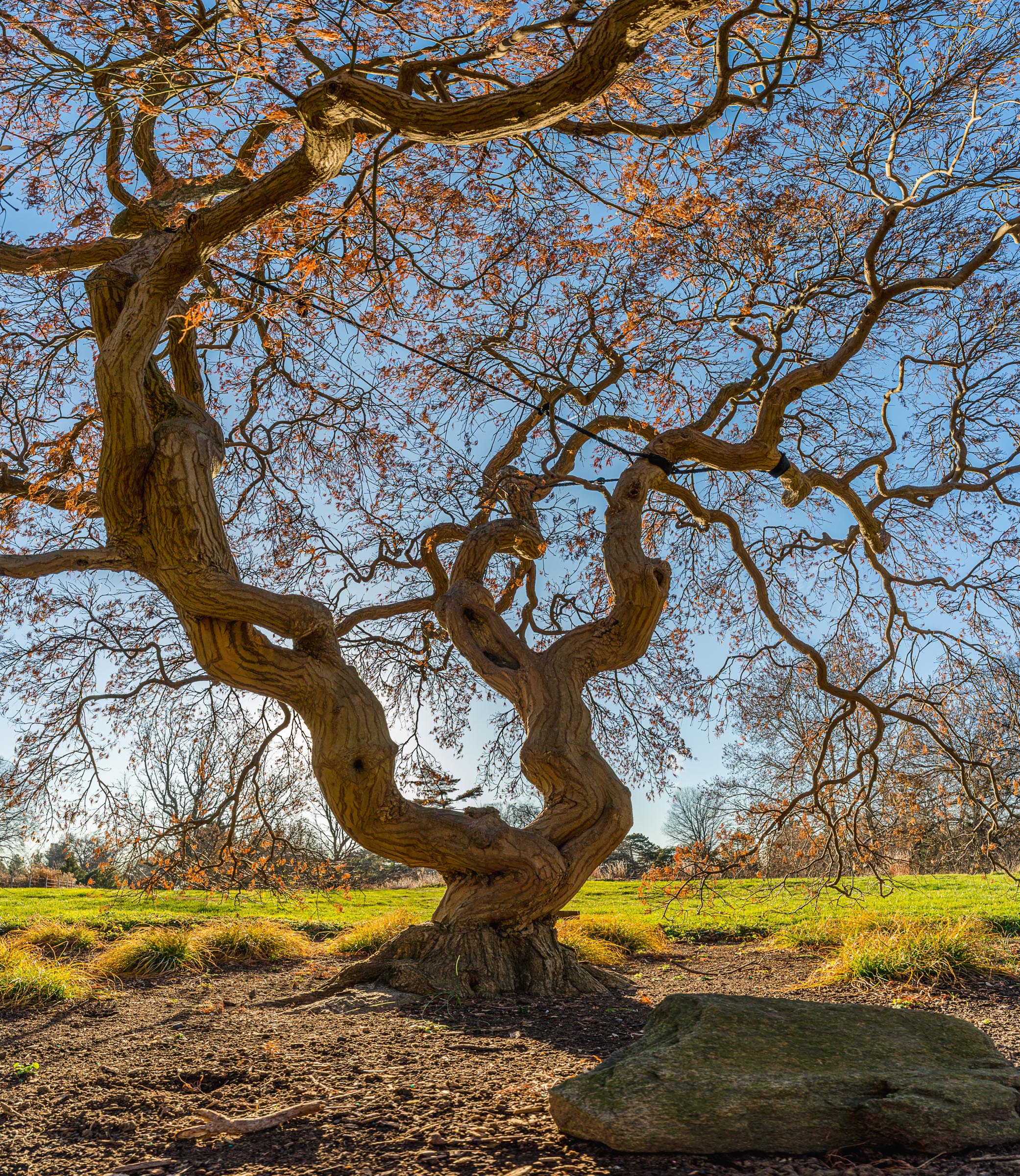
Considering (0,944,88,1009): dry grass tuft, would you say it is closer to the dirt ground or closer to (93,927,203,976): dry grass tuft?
the dirt ground

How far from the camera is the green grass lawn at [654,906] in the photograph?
9.96 meters

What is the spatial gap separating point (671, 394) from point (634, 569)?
10.5 ft

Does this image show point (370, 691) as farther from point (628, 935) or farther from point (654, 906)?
point (654, 906)

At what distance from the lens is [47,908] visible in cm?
1242

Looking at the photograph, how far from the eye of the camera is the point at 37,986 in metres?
6.32

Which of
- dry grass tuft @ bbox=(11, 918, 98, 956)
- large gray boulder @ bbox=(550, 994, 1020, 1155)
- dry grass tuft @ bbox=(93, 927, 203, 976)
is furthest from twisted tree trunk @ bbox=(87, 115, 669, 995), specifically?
dry grass tuft @ bbox=(11, 918, 98, 956)

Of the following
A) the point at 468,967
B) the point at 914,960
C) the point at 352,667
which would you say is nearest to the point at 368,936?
the point at 468,967

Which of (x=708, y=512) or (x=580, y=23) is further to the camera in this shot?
(x=708, y=512)

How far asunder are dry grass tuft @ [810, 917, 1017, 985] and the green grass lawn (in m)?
1.14

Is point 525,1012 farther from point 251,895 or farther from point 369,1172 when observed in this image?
point 251,895

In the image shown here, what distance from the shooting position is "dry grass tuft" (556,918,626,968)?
299 inches

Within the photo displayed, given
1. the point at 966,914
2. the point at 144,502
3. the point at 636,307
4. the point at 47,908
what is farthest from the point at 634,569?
the point at 47,908

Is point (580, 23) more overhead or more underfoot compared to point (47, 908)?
more overhead

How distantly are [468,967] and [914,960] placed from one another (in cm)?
349
